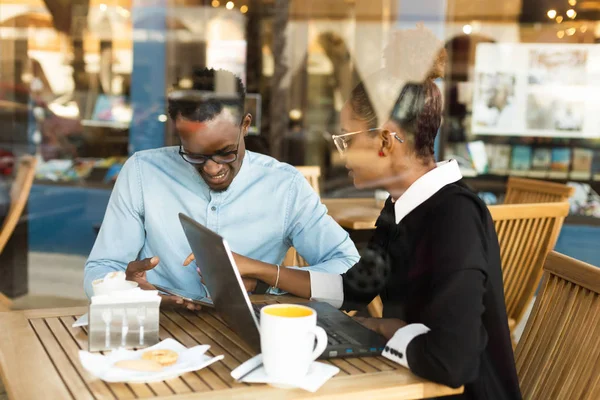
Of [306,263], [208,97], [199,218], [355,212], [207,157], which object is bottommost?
[306,263]

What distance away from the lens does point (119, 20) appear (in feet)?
16.3

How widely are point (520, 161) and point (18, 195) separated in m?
3.30

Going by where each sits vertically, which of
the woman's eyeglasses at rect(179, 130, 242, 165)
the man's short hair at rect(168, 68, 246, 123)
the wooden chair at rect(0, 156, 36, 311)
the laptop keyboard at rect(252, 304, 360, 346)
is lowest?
the wooden chair at rect(0, 156, 36, 311)

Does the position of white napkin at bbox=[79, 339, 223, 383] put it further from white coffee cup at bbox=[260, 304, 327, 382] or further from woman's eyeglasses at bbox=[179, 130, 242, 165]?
woman's eyeglasses at bbox=[179, 130, 242, 165]

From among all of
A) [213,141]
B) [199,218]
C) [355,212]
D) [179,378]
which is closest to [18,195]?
[355,212]

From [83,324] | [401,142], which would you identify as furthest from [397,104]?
[83,324]

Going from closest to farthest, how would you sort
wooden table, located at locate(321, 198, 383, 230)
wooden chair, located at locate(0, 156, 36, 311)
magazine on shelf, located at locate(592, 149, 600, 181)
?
1. wooden table, located at locate(321, 198, 383, 230)
2. wooden chair, located at locate(0, 156, 36, 311)
3. magazine on shelf, located at locate(592, 149, 600, 181)

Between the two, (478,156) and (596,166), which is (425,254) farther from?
(596,166)

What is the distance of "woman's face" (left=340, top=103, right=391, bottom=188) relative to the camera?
62.7 inches

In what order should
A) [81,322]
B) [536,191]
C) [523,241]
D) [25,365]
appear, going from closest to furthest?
[25,365] → [81,322] → [523,241] → [536,191]

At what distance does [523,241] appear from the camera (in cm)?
289

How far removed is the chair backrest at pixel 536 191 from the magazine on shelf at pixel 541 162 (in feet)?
3.46

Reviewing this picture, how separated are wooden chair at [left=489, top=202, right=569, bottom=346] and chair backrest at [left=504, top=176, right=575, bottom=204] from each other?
79cm

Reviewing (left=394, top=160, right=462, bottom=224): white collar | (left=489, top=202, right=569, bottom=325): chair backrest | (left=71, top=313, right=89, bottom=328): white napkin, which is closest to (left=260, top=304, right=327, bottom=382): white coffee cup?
(left=394, top=160, right=462, bottom=224): white collar
